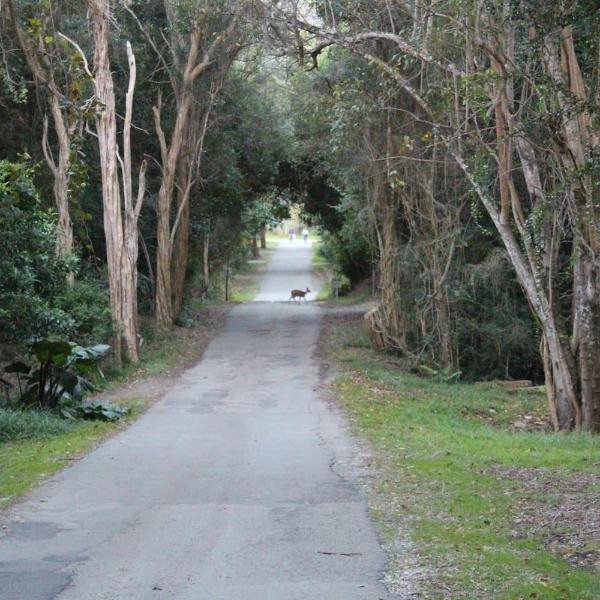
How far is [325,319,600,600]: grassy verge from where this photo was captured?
22.5 ft

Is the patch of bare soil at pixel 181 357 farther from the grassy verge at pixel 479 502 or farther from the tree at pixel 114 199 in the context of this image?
the grassy verge at pixel 479 502

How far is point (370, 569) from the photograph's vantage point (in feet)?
23.6

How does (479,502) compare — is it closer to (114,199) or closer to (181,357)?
(114,199)

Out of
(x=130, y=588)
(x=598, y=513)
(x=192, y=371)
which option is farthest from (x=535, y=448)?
(x=192, y=371)

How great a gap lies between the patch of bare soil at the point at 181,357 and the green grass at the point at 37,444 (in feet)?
7.90

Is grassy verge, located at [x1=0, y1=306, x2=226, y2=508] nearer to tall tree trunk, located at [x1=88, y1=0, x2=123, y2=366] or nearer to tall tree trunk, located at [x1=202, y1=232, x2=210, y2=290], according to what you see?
tall tree trunk, located at [x1=88, y1=0, x2=123, y2=366]

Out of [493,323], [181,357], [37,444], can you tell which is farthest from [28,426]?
[493,323]

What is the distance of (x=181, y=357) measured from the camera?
2541 cm

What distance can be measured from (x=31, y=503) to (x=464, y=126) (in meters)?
9.77

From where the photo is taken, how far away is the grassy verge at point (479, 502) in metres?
6.86

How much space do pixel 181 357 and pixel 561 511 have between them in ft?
57.3

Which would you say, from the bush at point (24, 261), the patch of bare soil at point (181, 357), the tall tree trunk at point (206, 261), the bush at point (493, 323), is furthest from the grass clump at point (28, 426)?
Answer: the tall tree trunk at point (206, 261)

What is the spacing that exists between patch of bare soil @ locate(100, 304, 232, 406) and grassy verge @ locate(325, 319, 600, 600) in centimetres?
434

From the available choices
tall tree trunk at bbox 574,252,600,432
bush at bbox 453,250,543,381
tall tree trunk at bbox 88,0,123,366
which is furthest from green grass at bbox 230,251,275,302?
tall tree trunk at bbox 574,252,600,432
